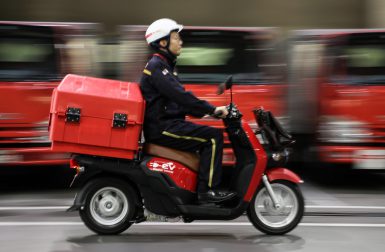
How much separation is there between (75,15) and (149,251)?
11.7 m

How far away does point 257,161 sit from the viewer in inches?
248

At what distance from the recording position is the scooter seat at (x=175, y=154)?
623 centimetres

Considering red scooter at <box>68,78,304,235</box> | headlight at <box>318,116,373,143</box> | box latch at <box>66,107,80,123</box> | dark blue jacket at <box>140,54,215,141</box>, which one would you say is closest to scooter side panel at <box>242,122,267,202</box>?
red scooter at <box>68,78,304,235</box>

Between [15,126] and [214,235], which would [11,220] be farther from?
[214,235]

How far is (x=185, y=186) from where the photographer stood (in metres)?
6.25

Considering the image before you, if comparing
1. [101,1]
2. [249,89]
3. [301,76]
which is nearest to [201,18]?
[101,1]

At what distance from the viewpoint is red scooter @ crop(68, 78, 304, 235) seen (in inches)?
244

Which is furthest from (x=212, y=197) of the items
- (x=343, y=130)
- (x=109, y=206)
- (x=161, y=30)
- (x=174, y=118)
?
(x=343, y=130)

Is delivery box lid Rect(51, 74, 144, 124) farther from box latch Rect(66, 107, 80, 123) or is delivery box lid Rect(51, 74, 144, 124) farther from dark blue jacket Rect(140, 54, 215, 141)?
dark blue jacket Rect(140, 54, 215, 141)

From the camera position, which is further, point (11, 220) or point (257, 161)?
point (11, 220)

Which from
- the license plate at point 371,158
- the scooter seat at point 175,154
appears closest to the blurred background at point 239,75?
the license plate at point 371,158

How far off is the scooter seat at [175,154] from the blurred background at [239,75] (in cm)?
222

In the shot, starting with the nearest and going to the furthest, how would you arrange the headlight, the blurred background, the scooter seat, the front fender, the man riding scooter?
the man riding scooter < the scooter seat < the front fender < the blurred background < the headlight

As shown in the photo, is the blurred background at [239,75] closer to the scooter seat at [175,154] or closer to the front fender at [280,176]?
the front fender at [280,176]
